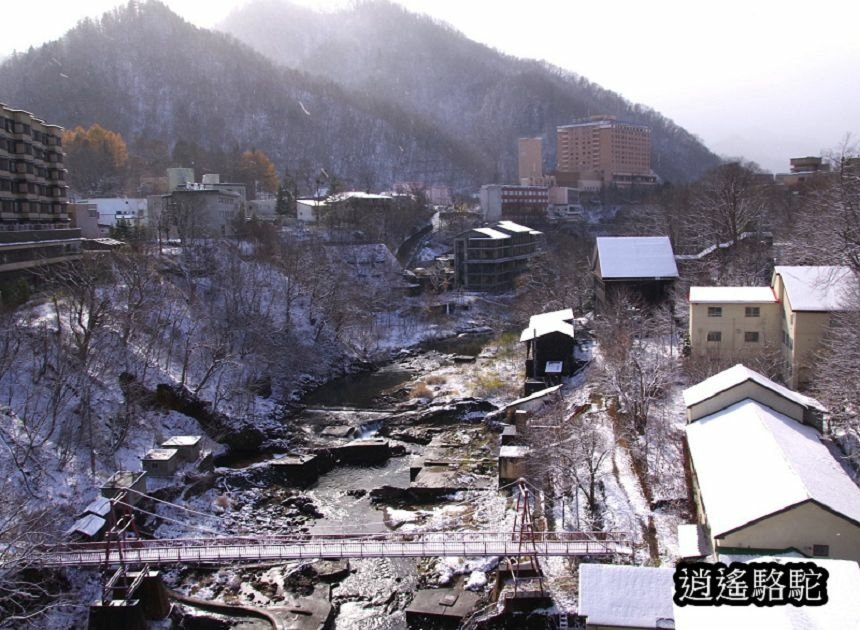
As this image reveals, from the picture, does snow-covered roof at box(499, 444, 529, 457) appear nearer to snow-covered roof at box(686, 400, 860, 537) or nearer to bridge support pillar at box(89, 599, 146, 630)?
snow-covered roof at box(686, 400, 860, 537)

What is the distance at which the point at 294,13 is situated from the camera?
509ft

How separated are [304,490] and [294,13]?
157366 millimetres

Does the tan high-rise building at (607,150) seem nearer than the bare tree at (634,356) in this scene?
No

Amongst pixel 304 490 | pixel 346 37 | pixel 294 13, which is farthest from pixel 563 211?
pixel 294 13

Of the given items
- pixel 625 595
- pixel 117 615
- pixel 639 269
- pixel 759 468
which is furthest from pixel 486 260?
pixel 625 595

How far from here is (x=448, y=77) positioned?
432 feet

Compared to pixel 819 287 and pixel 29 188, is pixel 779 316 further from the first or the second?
pixel 29 188

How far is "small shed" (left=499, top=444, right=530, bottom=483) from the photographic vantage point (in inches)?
642

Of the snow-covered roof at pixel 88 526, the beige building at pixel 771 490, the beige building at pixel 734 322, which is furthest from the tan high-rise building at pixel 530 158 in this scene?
the snow-covered roof at pixel 88 526

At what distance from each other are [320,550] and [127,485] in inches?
215

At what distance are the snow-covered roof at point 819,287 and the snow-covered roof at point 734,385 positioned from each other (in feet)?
11.9

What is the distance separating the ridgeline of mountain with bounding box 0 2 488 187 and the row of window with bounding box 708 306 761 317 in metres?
63.9

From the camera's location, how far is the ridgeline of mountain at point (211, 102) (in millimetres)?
83938

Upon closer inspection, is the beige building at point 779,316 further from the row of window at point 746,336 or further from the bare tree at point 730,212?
the bare tree at point 730,212
